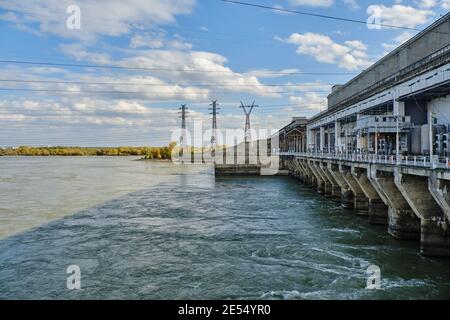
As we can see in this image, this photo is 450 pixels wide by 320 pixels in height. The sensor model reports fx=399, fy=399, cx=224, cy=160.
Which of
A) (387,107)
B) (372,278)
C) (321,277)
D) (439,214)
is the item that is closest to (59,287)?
(321,277)

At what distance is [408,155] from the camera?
29.7m

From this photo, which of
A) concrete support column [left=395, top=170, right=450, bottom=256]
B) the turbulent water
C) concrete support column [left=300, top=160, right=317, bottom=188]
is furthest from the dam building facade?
concrete support column [left=300, top=160, right=317, bottom=188]

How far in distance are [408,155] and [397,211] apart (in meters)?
7.38

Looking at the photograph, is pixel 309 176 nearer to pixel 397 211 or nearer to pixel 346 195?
pixel 346 195

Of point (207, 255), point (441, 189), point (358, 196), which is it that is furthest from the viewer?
point (358, 196)

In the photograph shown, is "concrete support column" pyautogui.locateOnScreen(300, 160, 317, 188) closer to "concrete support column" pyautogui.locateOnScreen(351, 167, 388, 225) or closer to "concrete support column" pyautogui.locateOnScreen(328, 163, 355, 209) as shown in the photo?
"concrete support column" pyautogui.locateOnScreen(328, 163, 355, 209)

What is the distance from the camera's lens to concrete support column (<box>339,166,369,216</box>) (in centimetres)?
3372

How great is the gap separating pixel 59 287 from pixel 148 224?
1365 centimetres

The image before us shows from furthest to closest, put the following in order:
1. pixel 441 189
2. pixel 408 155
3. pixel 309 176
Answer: pixel 309 176, pixel 408 155, pixel 441 189

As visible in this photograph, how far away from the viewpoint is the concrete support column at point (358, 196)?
3372 centimetres

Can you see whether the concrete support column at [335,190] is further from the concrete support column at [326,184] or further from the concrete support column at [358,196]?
the concrete support column at [358,196]

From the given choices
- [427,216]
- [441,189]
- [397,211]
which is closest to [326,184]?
[397,211]

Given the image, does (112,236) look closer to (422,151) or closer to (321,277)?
(321,277)

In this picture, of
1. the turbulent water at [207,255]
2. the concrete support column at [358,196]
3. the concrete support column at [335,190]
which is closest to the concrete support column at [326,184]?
the concrete support column at [335,190]
